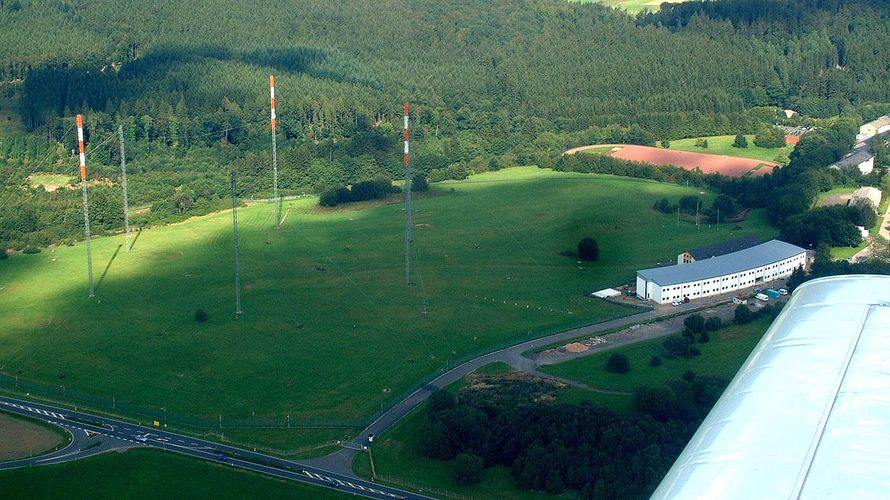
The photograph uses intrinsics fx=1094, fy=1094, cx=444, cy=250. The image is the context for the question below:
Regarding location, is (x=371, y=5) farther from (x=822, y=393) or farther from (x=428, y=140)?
(x=822, y=393)

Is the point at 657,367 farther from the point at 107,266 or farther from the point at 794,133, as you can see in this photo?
the point at 794,133

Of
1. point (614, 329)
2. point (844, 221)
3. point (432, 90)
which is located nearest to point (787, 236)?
point (844, 221)

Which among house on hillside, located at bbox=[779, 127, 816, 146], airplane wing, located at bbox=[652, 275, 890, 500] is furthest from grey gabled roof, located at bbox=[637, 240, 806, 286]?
airplane wing, located at bbox=[652, 275, 890, 500]

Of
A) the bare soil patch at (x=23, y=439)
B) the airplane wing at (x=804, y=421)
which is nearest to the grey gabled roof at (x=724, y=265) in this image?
the bare soil patch at (x=23, y=439)

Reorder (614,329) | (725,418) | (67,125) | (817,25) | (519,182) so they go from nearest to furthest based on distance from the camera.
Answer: (725,418)
(614,329)
(519,182)
(67,125)
(817,25)

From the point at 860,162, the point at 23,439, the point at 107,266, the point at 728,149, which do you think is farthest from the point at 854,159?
the point at 23,439
